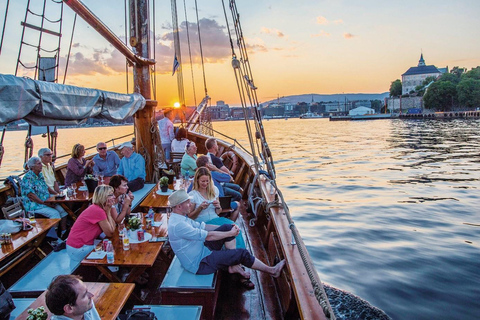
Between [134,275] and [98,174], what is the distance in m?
2.90

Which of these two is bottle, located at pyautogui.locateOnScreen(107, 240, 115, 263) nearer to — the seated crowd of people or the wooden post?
the seated crowd of people

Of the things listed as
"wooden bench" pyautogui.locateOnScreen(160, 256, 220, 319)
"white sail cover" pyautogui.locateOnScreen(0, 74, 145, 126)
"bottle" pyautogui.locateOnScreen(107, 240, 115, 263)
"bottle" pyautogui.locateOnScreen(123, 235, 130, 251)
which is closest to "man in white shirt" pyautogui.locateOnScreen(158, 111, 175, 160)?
"white sail cover" pyautogui.locateOnScreen(0, 74, 145, 126)

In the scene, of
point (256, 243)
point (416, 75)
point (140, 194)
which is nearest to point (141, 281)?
point (256, 243)

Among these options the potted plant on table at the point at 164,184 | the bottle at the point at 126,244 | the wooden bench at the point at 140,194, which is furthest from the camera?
the potted plant on table at the point at 164,184

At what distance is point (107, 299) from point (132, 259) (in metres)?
0.54

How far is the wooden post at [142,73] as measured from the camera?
540 centimetres

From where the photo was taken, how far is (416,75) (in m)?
119

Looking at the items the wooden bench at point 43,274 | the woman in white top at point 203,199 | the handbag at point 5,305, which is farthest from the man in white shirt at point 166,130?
the handbag at point 5,305

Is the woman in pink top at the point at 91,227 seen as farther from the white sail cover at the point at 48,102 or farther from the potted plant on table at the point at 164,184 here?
the potted plant on table at the point at 164,184

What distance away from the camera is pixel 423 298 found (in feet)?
16.2

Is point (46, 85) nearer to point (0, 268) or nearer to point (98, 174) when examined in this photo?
point (0, 268)

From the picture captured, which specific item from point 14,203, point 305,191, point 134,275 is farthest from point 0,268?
point 305,191

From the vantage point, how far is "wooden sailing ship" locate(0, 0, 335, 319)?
6.81 ft

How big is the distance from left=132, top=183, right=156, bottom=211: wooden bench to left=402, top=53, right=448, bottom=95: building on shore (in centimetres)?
12649
